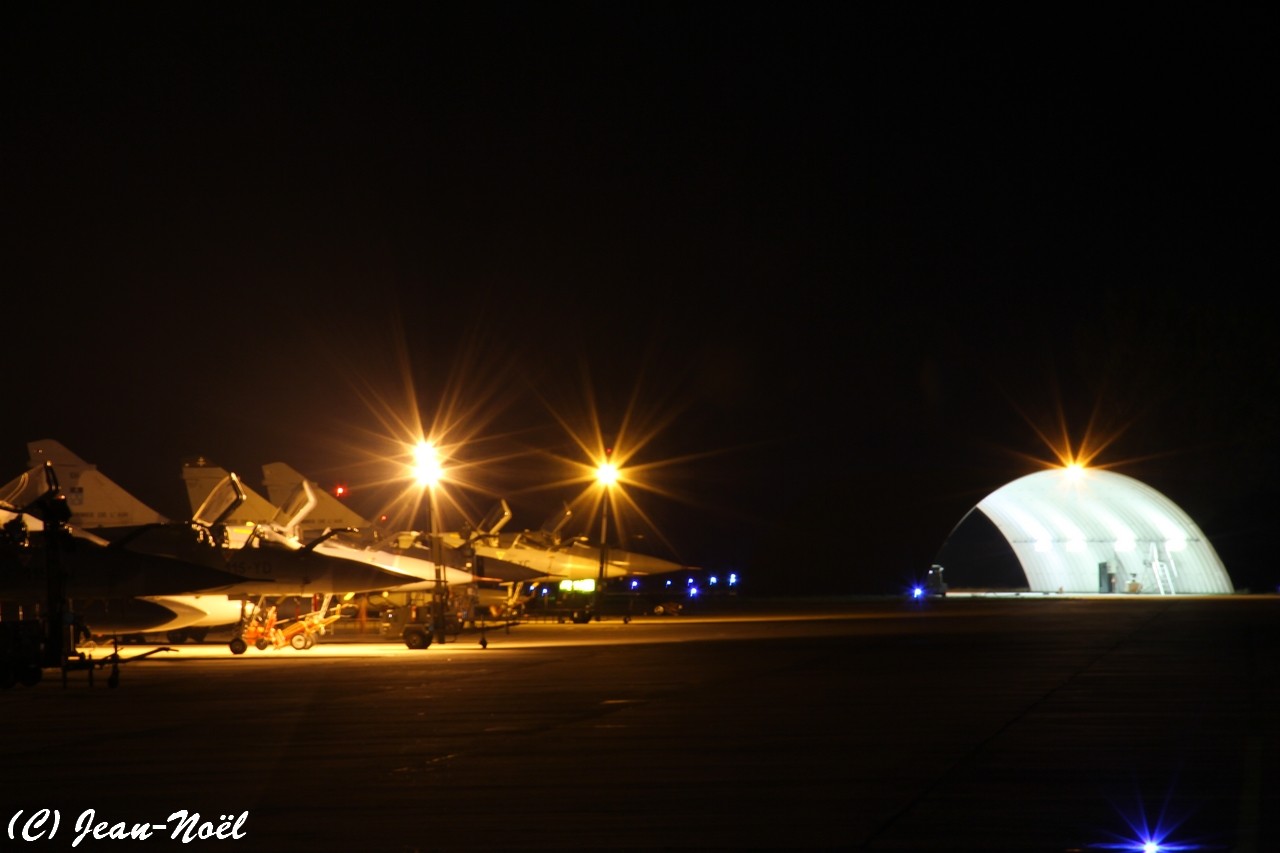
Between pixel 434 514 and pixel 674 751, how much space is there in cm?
2124

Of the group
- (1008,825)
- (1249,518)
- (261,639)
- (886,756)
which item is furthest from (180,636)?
(1249,518)

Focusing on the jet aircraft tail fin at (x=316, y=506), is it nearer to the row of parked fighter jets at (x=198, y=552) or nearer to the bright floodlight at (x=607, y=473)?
the row of parked fighter jets at (x=198, y=552)

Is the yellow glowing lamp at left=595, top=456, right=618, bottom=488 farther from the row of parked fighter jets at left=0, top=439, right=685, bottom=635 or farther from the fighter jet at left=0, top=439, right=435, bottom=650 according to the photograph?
the fighter jet at left=0, top=439, right=435, bottom=650

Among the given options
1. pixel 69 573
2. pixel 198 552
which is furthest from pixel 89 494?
pixel 69 573

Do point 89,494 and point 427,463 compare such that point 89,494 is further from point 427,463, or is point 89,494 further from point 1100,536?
point 1100,536

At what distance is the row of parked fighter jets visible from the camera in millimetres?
22969

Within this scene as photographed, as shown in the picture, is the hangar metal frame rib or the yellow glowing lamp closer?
the yellow glowing lamp

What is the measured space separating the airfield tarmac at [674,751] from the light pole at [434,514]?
6.91 metres

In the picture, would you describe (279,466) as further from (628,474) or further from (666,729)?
(628,474)

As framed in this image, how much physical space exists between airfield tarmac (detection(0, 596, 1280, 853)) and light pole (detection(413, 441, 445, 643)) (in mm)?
6914

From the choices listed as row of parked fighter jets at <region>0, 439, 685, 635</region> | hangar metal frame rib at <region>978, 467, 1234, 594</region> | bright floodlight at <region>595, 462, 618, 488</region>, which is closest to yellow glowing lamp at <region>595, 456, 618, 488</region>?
bright floodlight at <region>595, 462, 618, 488</region>

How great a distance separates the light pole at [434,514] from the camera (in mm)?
31344

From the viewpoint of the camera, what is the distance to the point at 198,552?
94.5 feet

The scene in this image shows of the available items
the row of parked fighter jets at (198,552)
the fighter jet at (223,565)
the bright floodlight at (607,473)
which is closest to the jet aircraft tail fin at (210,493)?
the row of parked fighter jets at (198,552)
